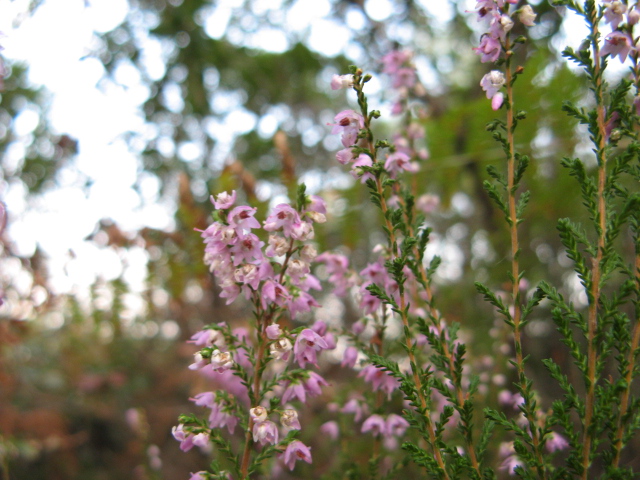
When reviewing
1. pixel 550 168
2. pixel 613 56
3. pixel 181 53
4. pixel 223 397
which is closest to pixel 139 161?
pixel 181 53

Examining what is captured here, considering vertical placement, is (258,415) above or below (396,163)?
below

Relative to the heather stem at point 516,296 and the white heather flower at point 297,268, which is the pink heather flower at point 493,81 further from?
the white heather flower at point 297,268

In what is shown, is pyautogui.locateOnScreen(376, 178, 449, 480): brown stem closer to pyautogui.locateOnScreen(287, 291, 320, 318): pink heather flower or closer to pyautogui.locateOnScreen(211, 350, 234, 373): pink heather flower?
pyautogui.locateOnScreen(287, 291, 320, 318): pink heather flower

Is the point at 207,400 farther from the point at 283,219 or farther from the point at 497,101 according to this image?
the point at 497,101

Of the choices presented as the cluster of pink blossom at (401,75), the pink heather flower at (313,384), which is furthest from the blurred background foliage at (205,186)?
the pink heather flower at (313,384)

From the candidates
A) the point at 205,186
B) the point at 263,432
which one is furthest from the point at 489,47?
the point at 205,186
